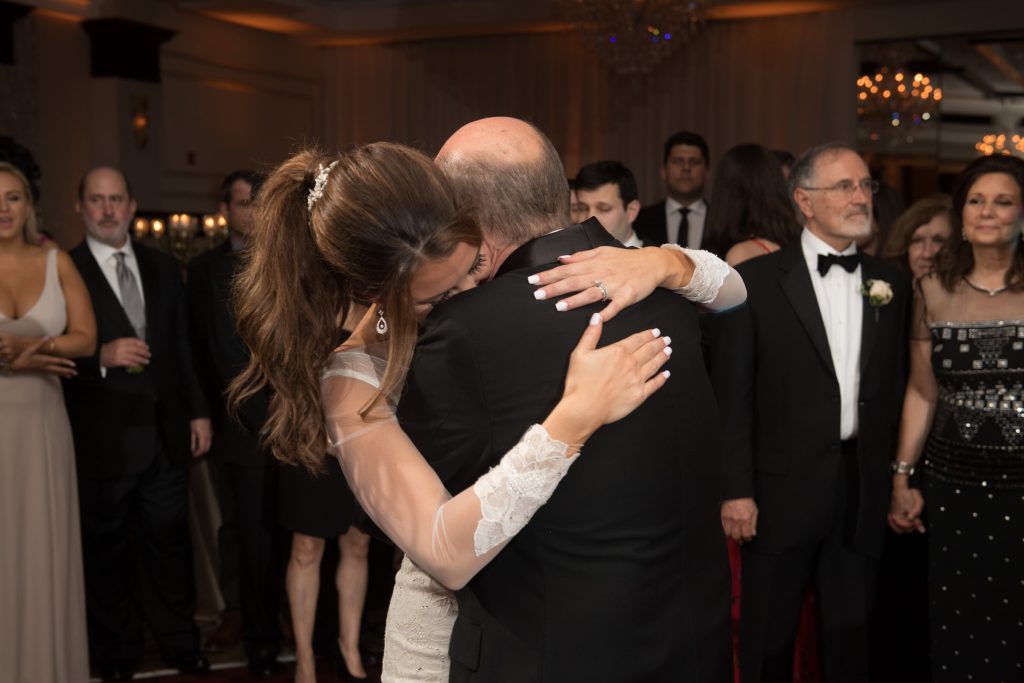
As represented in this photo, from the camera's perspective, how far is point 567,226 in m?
1.78

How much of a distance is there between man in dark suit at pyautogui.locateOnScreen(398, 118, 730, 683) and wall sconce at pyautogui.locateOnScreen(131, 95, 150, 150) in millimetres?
8055

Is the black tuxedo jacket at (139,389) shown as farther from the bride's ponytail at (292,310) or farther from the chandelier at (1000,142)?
the chandelier at (1000,142)

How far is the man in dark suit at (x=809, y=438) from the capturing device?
331 cm

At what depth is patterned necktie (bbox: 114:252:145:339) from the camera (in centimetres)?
443

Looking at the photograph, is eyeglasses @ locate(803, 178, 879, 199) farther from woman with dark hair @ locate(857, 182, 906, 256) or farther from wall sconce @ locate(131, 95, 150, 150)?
wall sconce @ locate(131, 95, 150, 150)

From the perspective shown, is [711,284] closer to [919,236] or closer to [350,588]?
[350,588]

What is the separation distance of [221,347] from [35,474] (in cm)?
92

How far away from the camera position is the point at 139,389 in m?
4.32

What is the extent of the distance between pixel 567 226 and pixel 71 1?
25.7 ft

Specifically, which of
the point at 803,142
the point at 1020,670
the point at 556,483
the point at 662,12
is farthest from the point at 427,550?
the point at 803,142

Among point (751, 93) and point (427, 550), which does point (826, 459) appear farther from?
point (751, 93)

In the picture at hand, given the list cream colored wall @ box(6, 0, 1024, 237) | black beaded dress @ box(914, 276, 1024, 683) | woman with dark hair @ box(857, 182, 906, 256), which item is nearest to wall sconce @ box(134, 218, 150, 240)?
cream colored wall @ box(6, 0, 1024, 237)

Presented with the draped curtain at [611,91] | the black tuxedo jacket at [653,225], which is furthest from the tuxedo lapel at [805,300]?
the draped curtain at [611,91]

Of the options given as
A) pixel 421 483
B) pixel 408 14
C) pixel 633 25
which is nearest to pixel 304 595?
pixel 421 483
